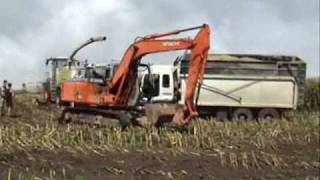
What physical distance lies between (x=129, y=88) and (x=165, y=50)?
6.05 ft

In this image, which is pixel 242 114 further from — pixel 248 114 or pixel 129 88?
pixel 129 88

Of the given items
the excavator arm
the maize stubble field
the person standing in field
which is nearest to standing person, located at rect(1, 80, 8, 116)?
the person standing in field

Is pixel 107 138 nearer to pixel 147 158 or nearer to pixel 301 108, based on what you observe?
pixel 147 158

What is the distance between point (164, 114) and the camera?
20.6 m

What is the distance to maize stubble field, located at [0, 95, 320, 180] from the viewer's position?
1339 centimetres

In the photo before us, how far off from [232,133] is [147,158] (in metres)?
6.35

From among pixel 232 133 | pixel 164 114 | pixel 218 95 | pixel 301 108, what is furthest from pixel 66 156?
pixel 301 108

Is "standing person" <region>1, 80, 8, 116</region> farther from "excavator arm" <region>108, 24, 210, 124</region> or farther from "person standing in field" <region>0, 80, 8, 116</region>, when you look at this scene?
"excavator arm" <region>108, 24, 210, 124</region>

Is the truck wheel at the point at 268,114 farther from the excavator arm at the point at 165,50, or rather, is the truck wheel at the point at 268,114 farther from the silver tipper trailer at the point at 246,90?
the excavator arm at the point at 165,50

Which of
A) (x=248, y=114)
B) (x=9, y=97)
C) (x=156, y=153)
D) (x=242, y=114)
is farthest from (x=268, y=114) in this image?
(x=156, y=153)

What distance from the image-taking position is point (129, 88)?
22.8m

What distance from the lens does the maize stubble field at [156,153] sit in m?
13.4

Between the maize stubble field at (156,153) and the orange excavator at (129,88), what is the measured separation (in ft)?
3.29

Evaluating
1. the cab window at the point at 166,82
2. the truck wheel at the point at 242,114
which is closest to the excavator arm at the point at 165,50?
the cab window at the point at 166,82
